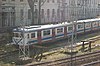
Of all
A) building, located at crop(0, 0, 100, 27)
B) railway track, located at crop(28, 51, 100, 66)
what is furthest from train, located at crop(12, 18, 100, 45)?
railway track, located at crop(28, 51, 100, 66)

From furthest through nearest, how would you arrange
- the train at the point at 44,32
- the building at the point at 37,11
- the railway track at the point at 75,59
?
the building at the point at 37,11, the train at the point at 44,32, the railway track at the point at 75,59

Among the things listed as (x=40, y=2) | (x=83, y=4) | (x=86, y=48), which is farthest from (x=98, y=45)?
(x=83, y=4)

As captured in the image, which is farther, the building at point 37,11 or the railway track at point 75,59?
the building at point 37,11

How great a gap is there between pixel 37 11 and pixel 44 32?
22.5 metres

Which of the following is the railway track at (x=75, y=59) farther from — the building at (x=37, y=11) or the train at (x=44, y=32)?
the building at (x=37, y=11)

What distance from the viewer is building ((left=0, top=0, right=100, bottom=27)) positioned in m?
47.2

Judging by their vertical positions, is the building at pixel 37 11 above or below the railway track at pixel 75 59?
above

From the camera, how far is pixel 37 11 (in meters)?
54.4

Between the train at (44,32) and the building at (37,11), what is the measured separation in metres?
2.36

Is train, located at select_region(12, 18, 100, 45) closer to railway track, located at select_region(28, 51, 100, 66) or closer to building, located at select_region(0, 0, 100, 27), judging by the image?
building, located at select_region(0, 0, 100, 27)

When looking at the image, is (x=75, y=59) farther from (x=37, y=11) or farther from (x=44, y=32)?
(x=37, y=11)

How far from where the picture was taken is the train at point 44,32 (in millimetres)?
29350

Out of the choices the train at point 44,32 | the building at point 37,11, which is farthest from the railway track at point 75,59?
the building at point 37,11

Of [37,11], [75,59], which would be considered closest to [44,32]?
[75,59]
